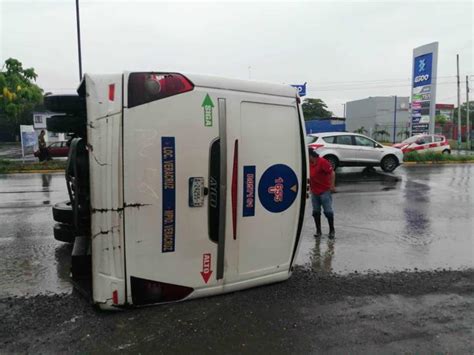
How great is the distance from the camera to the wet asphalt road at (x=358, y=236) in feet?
16.3

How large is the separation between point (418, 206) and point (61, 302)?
7857 millimetres

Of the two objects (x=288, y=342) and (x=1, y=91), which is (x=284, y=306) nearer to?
(x=288, y=342)

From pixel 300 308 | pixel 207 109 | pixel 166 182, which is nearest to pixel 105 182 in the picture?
pixel 166 182

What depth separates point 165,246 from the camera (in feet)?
11.2

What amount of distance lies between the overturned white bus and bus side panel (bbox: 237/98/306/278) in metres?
0.01

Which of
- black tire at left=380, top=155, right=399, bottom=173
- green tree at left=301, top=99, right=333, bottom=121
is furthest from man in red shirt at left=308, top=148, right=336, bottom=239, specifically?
green tree at left=301, top=99, right=333, bottom=121

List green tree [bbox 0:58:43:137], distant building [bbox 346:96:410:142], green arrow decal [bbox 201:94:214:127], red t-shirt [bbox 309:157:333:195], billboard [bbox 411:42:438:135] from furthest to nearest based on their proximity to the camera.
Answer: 1. distant building [bbox 346:96:410:142]
2. billboard [bbox 411:42:438:135]
3. green tree [bbox 0:58:43:137]
4. red t-shirt [bbox 309:157:333:195]
5. green arrow decal [bbox 201:94:214:127]

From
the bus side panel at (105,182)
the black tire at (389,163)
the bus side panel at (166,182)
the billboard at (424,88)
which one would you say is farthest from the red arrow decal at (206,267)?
the billboard at (424,88)

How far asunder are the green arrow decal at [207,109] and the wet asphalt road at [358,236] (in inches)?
95.3

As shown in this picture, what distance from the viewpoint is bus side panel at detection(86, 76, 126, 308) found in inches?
124

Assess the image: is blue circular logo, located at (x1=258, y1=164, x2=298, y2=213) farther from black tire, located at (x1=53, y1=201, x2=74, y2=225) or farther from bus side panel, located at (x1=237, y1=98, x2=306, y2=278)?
black tire, located at (x1=53, y1=201, x2=74, y2=225)

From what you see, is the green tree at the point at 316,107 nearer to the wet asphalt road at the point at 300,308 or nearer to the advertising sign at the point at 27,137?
the advertising sign at the point at 27,137

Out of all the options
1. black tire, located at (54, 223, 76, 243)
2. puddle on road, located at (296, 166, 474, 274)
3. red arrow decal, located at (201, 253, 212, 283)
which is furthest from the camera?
puddle on road, located at (296, 166, 474, 274)

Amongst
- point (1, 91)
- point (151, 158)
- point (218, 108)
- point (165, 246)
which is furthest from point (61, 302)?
point (1, 91)
